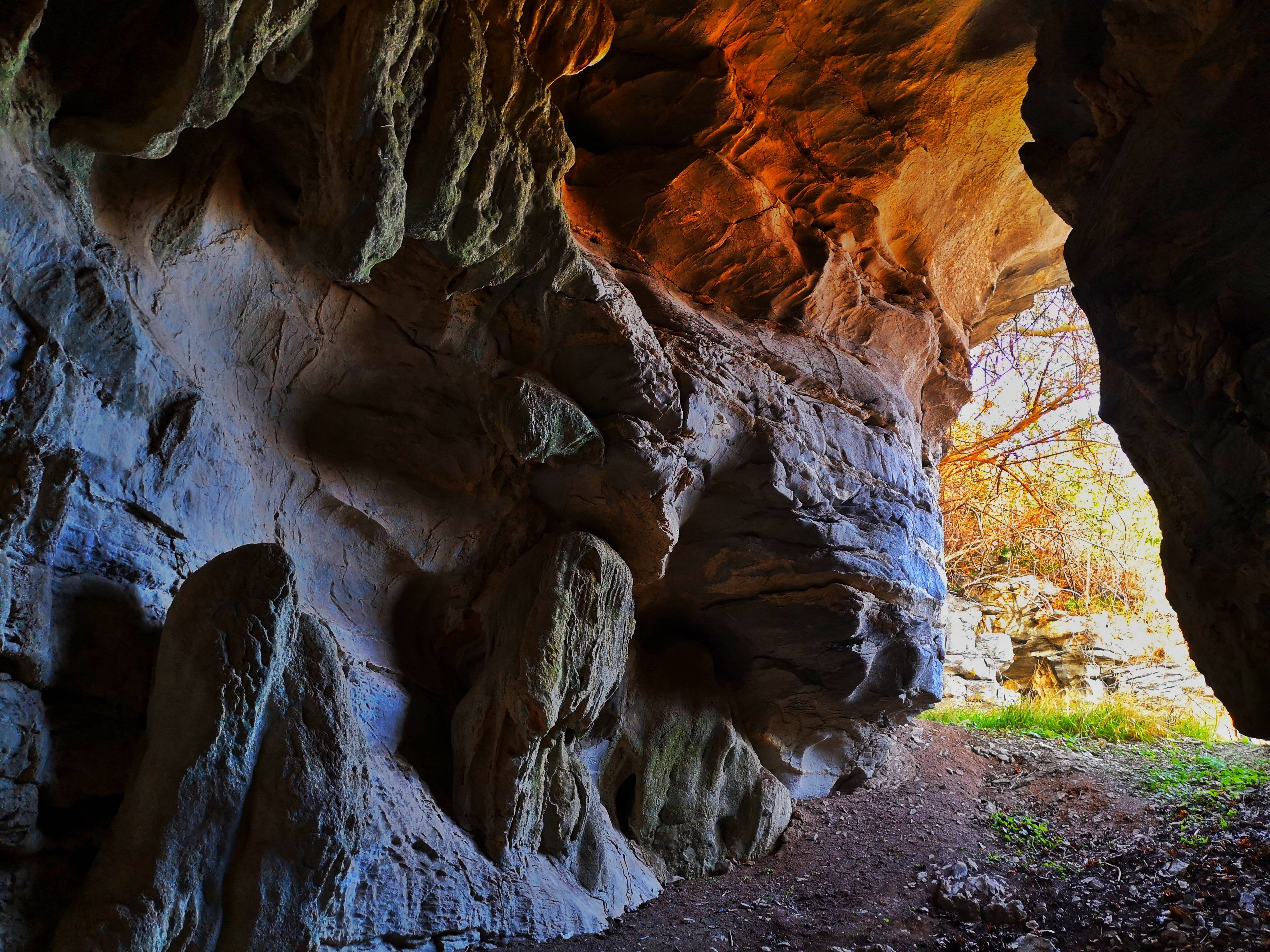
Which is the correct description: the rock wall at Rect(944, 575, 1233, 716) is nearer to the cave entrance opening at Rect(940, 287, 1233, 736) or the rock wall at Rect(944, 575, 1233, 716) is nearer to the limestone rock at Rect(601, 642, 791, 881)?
the cave entrance opening at Rect(940, 287, 1233, 736)

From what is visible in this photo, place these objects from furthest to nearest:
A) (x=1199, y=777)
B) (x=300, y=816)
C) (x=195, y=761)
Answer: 1. (x=1199, y=777)
2. (x=300, y=816)
3. (x=195, y=761)

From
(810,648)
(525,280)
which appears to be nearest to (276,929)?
(525,280)

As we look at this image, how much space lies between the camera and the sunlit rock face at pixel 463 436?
9.16 feet

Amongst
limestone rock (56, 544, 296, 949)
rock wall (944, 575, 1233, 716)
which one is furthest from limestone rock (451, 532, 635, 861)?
rock wall (944, 575, 1233, 716)

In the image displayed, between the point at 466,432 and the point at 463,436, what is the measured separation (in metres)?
0.03

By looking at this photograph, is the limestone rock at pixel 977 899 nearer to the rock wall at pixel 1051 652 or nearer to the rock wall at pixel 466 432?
the rock wall at pixel 466 432

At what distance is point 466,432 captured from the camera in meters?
5.00

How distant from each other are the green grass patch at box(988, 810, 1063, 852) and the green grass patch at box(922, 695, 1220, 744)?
197 centimetres

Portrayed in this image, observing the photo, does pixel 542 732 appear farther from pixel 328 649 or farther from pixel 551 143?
pixel 551 143

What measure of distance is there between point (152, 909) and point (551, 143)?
349 cm

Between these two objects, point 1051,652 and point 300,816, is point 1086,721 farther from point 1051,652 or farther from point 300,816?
point 300,816

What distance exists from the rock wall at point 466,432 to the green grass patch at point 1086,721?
7.82 ft

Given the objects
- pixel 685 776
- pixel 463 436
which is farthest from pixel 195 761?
pixel 685 776

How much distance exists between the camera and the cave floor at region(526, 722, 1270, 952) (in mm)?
4305
